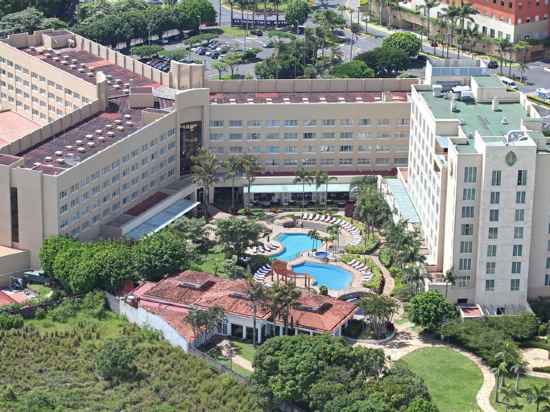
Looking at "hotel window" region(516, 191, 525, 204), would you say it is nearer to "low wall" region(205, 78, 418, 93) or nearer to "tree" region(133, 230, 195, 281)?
"tree" region(133, 230, 195, 281)

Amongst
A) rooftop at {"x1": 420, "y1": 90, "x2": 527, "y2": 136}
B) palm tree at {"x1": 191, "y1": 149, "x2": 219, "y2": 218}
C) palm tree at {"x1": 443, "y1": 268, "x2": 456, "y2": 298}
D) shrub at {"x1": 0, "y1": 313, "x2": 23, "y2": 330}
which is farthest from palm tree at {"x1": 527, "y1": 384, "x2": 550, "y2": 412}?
palm tree at {"x1": 191, "y1": 149, "x2": 219, "y2": 218}

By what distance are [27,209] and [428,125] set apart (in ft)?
160

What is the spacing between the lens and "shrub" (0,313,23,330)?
481ft

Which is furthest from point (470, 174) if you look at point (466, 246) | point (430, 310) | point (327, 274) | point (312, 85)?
point (312, 85)

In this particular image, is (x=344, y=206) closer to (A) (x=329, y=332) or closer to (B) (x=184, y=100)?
(B) (x=184, y=100)

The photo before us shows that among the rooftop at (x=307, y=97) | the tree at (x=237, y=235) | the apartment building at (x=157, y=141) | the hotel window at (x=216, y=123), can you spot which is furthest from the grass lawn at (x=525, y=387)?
the hotel window at (x=216, y=123)

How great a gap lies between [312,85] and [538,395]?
76469 millimetres

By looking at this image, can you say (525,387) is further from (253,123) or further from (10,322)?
(253,123)

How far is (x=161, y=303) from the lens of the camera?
149 m

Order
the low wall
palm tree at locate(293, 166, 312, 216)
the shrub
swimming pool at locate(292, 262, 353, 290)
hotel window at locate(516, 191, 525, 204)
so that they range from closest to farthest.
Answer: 1. the shrub
2. hotel window at locate(516, 191, 525, 204)
3. swimming pool at locate(292, 262, 353, 290)
4. palm tree at locate(293, 166, 312, 216)
5. the low wall

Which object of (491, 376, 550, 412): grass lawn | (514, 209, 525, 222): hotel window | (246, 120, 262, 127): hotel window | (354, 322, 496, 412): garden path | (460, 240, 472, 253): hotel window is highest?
(246, 120, 262, 127): hotel window

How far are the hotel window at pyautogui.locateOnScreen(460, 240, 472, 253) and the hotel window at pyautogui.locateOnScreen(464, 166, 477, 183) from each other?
7.01 meters

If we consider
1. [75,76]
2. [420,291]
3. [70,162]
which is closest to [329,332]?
[420,291]

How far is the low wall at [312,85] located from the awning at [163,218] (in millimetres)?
21565
